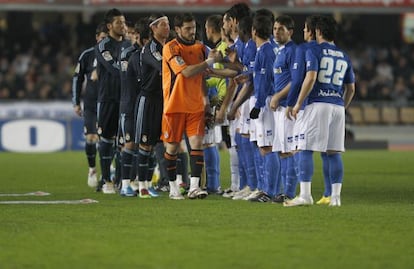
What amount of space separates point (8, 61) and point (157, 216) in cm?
2664

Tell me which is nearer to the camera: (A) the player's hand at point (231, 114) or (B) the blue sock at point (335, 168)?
(B) the blue sock at point (335, 168)

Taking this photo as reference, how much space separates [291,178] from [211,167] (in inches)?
86.5

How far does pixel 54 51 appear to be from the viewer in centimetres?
3844

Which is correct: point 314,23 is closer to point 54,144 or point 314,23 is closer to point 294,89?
point 294,89

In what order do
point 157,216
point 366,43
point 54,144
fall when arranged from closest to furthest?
point 157,216, point 54,144, point 366,43

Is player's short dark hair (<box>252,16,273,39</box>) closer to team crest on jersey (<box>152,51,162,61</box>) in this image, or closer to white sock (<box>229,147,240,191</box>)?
team crest on jersey (<box>152,51,162,61</box>)

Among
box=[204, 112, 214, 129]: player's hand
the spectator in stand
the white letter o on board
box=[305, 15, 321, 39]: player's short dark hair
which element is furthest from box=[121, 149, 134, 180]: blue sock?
the spectator in stand

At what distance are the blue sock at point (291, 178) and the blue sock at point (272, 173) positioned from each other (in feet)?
0.79

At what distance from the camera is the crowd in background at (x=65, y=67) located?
3447 cm

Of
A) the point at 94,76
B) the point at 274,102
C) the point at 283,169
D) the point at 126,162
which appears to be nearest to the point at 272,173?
the point at 283,169

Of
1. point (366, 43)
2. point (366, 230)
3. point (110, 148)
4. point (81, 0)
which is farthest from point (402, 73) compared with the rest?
point (366, 230)

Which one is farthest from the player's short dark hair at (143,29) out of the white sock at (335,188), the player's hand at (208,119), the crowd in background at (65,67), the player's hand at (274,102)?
the crowd in background at (65,67)

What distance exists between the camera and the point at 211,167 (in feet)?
51.6

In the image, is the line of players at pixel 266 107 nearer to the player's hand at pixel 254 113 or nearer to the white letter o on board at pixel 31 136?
the player's hand at pixel 254 113
